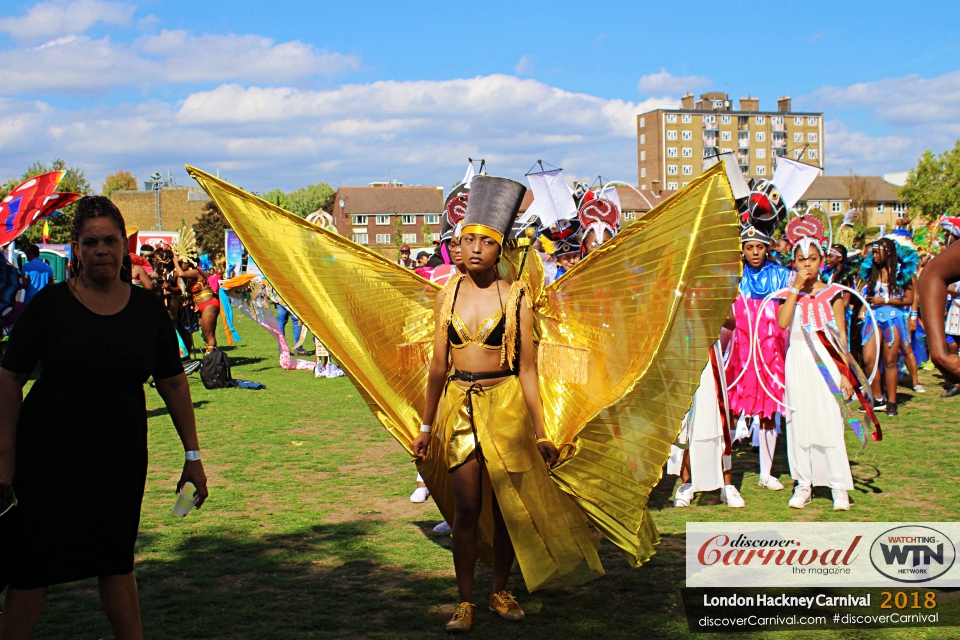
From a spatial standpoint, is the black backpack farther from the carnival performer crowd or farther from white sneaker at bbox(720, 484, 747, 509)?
white sneaker at bbox(720, 484, 747, 509)

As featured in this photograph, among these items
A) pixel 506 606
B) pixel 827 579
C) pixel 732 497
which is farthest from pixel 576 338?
pixel 732 497

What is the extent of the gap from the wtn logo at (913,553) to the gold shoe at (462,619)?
2.27m

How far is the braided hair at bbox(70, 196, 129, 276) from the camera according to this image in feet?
11.9

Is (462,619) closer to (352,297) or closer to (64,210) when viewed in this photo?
(352,297)

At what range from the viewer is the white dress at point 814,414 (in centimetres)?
683

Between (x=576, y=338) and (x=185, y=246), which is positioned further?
(x=185, y=246)

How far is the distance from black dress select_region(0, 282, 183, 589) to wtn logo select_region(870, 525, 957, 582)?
12.7ft

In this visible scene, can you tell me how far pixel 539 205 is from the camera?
1190 cm

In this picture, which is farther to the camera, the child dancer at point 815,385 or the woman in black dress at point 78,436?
the child dancer at point 815,385

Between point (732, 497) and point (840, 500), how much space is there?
0.81 m

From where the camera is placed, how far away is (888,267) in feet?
41.9

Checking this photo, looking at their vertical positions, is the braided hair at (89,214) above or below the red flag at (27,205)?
below

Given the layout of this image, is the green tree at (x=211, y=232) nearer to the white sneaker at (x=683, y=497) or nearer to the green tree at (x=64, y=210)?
the green tree at (x=64, y=210)

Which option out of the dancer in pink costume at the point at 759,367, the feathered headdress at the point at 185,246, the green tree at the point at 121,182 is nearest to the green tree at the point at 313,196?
the green tree at the point at 121,182
